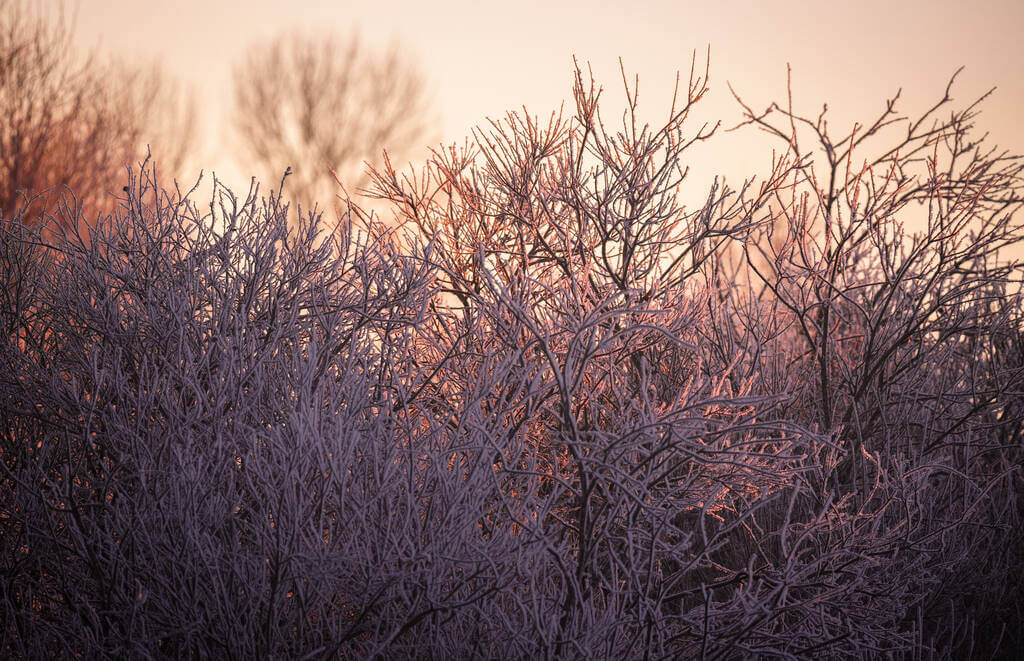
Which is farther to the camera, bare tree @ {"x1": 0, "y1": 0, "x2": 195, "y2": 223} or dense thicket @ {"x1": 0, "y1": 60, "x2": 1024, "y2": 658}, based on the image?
bare tree @ {"x1": 0, "y1": 0, "x2": 195, "y2": 223}

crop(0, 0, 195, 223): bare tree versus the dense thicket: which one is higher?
crop(0, 0, 195, 223): bare tree

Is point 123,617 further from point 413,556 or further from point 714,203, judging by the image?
point 714,203

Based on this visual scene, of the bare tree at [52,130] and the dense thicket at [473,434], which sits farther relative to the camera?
the bare tree at [52,130]

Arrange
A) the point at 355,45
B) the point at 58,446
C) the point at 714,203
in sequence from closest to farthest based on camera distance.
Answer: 1. the point at 58,446
2. the point at 714,203
3. the point at 355,45

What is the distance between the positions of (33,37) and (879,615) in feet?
54.5

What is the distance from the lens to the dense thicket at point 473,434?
3910 mm

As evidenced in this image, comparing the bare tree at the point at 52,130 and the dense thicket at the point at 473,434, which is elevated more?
the bare tree at the point at 52,130

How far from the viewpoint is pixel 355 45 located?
82.0ft

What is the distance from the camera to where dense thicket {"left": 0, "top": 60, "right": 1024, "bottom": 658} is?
3910mm

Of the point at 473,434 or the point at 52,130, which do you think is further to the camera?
the point at 52,130

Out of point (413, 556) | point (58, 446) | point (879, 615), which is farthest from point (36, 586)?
point (879, 615)

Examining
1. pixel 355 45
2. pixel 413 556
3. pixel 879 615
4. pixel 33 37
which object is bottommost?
pixel 879 615

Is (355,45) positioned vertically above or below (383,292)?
above

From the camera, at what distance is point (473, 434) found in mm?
4254
